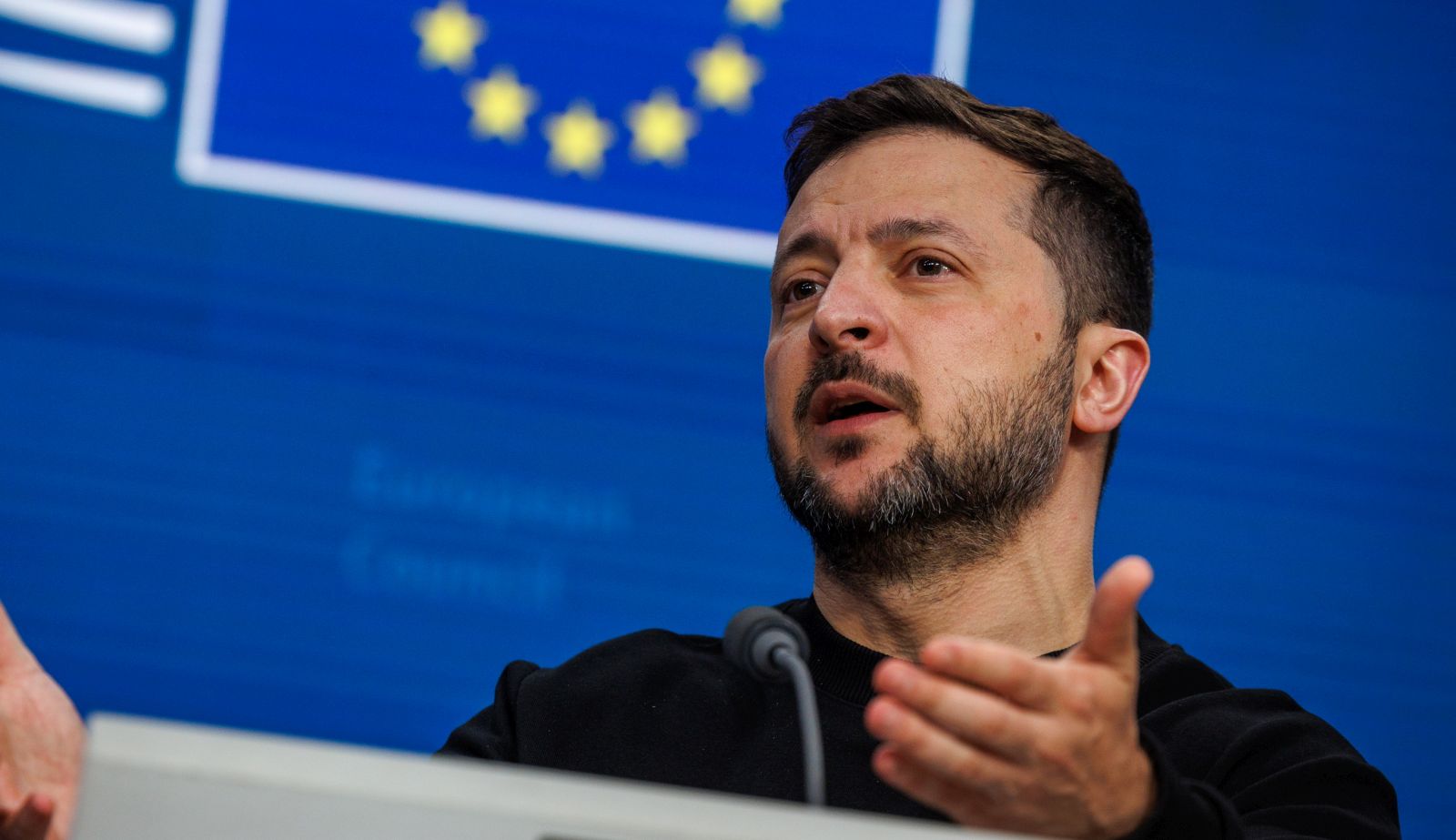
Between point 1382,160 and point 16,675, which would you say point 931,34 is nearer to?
point 1382,160

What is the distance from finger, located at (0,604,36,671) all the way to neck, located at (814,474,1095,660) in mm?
878

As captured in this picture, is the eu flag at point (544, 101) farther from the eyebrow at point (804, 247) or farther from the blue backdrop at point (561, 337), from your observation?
the eyebrow at point (804, 247)

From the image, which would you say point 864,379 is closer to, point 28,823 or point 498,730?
point 498,730

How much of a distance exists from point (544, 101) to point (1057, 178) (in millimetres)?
831

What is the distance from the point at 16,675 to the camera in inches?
47.4

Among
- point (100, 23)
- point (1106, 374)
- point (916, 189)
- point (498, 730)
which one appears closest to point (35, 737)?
point (498, 730)

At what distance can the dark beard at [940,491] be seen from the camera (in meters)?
1.61

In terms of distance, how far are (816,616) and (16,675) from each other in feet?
2.87

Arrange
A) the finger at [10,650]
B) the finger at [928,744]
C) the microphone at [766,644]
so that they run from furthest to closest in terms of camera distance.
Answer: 1. the finger at [10,650]
2. the microphone at [766,644]
3. the finger at [928,744]

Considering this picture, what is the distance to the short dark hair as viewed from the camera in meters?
1.80

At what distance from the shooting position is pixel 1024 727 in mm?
892

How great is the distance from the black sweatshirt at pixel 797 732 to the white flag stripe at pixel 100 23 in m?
1.15

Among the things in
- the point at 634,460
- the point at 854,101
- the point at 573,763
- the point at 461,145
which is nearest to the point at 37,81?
the point at 461,145

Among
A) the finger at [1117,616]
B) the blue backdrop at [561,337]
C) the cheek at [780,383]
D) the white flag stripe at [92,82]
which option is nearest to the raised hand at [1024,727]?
the finger at [1117,616]
